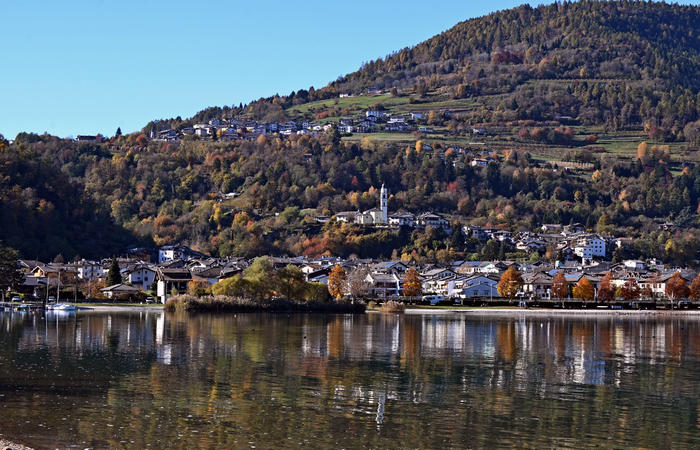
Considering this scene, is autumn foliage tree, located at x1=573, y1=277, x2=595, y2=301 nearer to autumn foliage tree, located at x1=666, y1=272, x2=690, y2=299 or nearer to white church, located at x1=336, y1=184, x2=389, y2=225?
autumn foliage tree, located at x1=666, y1=272, x2=690, y2=299

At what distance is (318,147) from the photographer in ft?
Result: 610

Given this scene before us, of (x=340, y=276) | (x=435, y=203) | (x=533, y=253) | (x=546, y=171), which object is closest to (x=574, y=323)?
(x=340, y=276)

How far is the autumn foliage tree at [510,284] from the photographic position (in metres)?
93.2

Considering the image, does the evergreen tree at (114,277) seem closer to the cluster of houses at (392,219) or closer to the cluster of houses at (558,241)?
the cluster of houses at (392,219)

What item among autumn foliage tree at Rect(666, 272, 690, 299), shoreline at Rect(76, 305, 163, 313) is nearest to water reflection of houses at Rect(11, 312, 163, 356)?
shoreline at Rect(76, 305, 163, 313)

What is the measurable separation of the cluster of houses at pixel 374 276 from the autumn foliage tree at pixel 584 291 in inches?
124

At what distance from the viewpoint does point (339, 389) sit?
27.7 meters

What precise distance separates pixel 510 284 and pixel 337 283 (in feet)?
57.9

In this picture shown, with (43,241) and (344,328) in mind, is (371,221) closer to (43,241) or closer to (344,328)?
(43,241)

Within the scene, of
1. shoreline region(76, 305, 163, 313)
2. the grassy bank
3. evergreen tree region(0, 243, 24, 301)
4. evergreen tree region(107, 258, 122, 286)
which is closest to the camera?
the grassy bank

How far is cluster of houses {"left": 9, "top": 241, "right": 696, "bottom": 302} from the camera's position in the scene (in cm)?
8925

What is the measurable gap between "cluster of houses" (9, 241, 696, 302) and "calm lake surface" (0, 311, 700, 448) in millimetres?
41121

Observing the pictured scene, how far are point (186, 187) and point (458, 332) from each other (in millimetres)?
120537

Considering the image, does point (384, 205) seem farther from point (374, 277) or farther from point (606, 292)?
point (606, 292)
